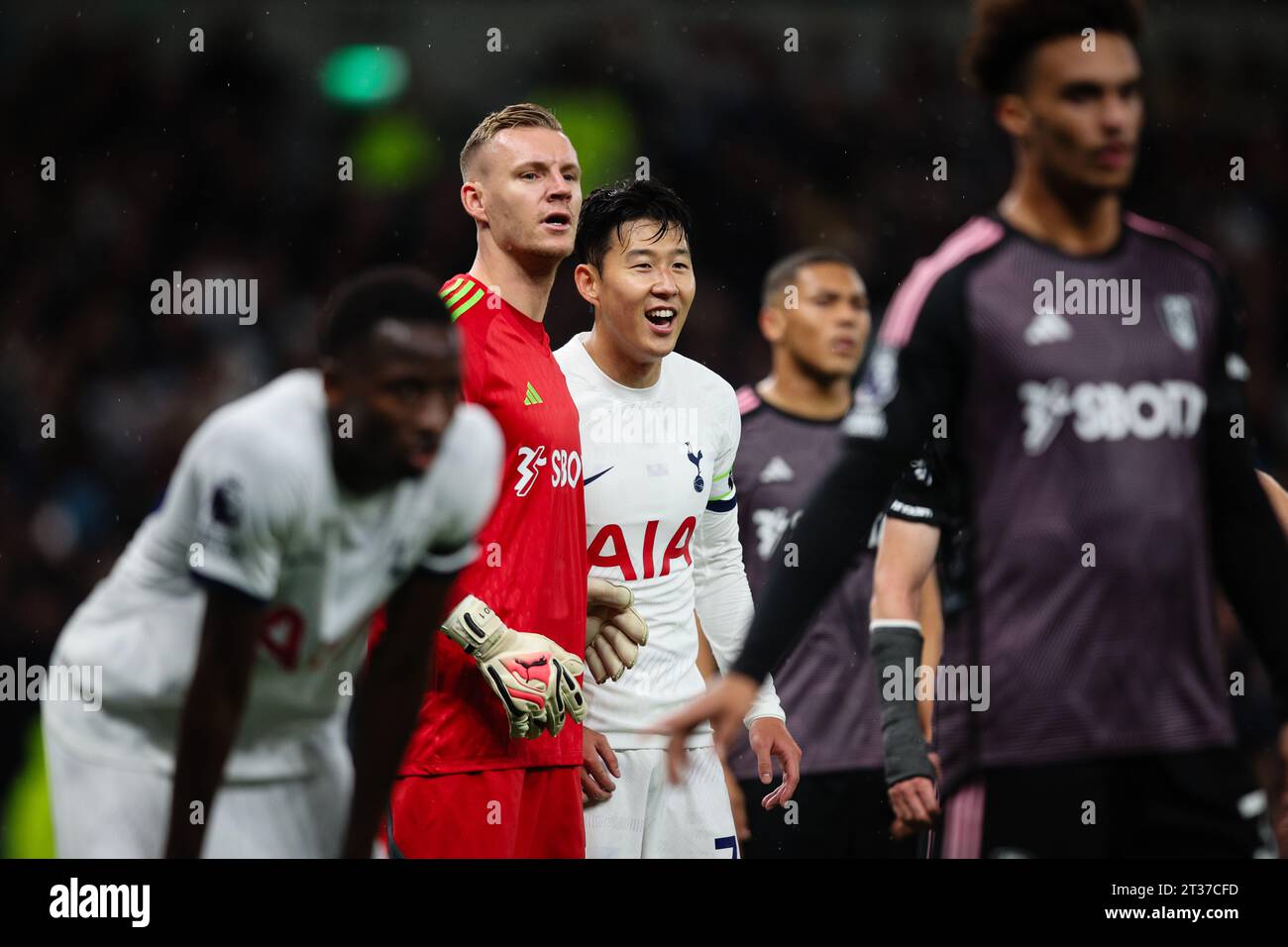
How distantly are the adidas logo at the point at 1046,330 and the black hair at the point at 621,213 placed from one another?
1866 millimetres

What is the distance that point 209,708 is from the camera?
2867mm

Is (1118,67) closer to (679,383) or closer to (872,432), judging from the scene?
(872,432)

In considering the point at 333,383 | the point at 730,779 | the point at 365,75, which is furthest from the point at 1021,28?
the point at 365,75

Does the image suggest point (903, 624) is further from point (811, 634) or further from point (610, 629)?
point (811, 634)

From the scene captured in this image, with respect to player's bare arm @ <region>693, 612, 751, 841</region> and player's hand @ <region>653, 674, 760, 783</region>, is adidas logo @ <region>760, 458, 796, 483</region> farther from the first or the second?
player's hand @ <region>653, 674, 760, 783</region>

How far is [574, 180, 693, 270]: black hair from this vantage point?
15.8 ft

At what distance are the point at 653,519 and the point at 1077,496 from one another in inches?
67.1

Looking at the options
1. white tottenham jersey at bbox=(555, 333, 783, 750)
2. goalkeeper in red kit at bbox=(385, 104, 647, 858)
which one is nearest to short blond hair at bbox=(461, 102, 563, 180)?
goalkeeper in red kit at bbox=(385, 104, 647, 858)

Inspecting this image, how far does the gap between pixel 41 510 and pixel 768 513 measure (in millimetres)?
3794

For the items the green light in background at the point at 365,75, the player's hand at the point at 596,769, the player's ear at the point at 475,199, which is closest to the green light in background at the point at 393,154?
the green light in background at the point at 365,75

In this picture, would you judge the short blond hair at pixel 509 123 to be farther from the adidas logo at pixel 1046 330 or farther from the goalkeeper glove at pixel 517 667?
the adidas logo at pixel 1046 330

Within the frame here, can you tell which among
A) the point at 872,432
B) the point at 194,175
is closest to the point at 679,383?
the point at 872,432

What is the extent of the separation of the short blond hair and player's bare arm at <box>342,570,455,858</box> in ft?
5.71
